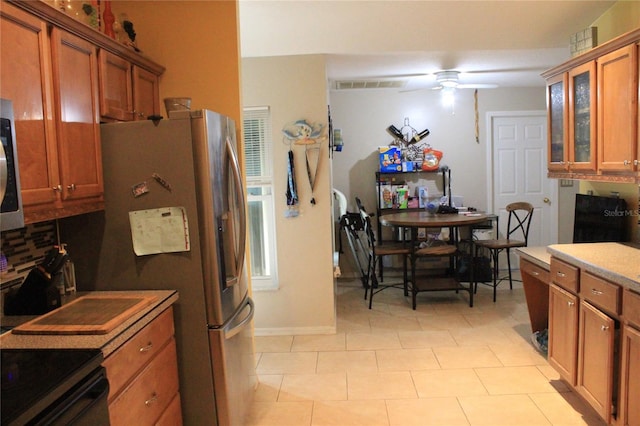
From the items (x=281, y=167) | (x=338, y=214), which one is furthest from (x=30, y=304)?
(x=338, y=214)

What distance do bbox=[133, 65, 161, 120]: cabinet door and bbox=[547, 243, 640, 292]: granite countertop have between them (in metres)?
2.57

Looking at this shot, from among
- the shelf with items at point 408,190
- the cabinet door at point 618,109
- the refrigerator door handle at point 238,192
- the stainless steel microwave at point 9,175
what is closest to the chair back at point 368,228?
the shelf with items at point 408,190

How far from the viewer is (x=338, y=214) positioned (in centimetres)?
571

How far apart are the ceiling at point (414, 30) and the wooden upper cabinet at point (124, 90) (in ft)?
2.63

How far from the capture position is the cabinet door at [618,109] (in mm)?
2488

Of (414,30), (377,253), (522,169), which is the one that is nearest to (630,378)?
(414,30)

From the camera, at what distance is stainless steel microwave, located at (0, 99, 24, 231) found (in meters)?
1.39

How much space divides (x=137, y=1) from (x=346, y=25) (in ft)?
4.62

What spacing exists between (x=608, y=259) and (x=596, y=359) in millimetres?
536

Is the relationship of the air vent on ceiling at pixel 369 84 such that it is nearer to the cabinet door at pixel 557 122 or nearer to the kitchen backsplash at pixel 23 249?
the cabinet door at pixel 557 122

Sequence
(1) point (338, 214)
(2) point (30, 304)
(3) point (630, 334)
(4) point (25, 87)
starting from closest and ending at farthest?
1. (4) point (25, 87)
2. (2) point (30, 304)
3. (3) point (630, 334)
4. (1) point (338, 214)

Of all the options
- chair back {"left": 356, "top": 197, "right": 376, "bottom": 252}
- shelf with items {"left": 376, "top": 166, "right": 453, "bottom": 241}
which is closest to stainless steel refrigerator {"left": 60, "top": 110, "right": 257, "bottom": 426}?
chair back {"left": 356, "top": 197, "right": 376, "bottom": 252}

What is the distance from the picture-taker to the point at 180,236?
2.18 meters

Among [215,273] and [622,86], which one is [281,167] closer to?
[215,273]
